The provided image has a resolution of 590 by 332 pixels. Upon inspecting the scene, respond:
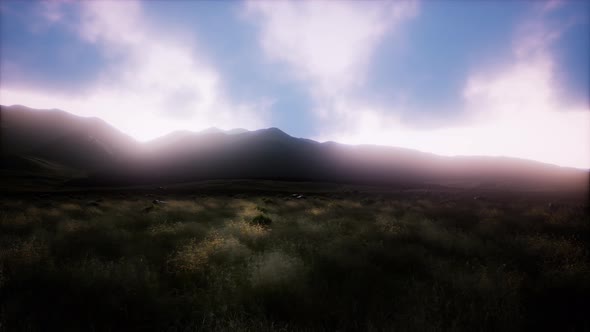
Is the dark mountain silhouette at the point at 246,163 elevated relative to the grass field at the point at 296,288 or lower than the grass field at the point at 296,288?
elevated

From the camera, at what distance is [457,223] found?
12.9m

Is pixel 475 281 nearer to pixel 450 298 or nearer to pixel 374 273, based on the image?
pixel 450 298

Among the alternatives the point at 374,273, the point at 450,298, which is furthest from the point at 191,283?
the point at 450,298

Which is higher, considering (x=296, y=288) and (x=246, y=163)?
(x=246, y=163)

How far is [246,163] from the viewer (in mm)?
133125

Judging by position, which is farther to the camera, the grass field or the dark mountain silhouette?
the dark mountain silhouette

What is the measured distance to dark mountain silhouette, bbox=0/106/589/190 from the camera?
103m

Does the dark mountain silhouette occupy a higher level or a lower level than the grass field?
higher

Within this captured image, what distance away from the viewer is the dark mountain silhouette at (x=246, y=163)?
336 feet

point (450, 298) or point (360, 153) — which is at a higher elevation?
point (360, 153)

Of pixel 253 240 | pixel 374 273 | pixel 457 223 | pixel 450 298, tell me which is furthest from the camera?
pixel 457 223

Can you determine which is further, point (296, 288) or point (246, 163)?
point (246, 163)

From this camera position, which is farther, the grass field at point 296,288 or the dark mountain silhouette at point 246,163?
the dark mountain silhouette at point 246,163

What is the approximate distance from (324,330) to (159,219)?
11606 mm
